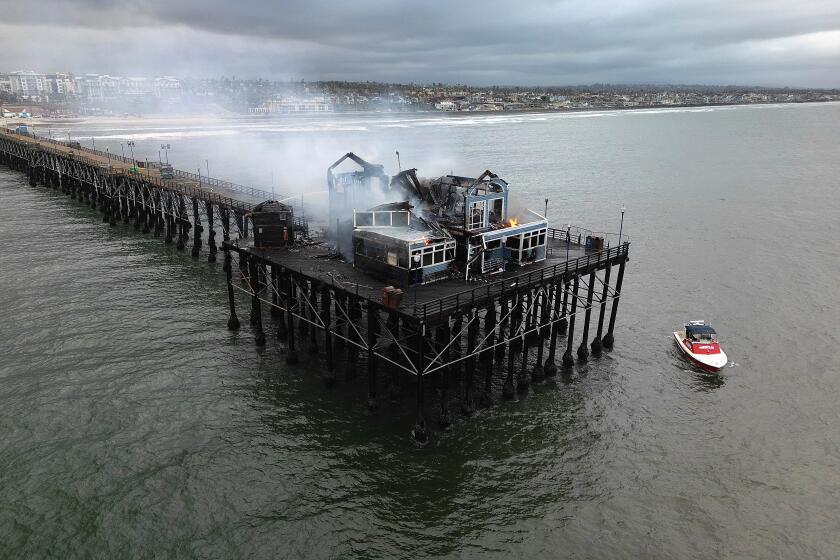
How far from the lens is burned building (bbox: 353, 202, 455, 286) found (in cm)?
3033

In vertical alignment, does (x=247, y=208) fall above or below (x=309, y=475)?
above

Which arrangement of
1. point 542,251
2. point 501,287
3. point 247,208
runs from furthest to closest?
point 247,208 < point 542,251 < point 501,287

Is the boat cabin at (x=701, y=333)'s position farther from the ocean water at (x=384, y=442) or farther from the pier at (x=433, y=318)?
the pier at (x=433, y=318)

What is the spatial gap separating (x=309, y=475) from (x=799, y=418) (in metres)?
27.2

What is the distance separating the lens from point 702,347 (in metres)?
37.6

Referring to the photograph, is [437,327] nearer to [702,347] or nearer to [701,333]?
[702,347]

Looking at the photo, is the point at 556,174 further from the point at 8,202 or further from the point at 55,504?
the point at 55,504

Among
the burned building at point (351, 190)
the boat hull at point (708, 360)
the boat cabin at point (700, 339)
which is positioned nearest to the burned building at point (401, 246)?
the burned building at point (351, 190)

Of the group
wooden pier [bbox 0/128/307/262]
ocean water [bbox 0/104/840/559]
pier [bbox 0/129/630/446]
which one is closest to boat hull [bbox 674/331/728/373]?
ocean water [bbox 0/104/840/559]

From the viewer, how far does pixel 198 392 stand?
32.6 meters

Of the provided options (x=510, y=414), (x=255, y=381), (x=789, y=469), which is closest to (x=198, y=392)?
(x=255, y=381)

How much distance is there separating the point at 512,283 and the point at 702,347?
15.9 meters

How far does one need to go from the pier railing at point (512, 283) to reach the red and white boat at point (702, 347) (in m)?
7.74

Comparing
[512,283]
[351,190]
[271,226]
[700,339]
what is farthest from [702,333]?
[271,226]
